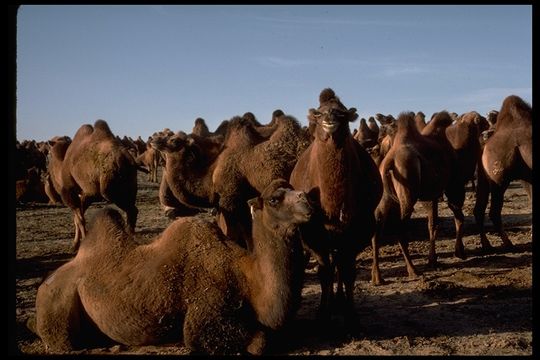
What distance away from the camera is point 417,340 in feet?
17.1

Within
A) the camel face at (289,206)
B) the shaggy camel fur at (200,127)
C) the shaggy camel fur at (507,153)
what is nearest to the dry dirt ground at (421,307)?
the shaggy camel fur at (507,153)

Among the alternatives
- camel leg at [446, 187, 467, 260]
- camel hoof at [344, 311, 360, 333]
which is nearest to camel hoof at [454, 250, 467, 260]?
camel leg at [446, 187, 467, 260]

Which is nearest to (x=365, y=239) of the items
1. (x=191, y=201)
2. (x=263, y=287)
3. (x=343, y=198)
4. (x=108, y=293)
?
(x=343, y=198)

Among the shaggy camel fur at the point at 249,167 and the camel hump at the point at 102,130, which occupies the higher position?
the camel hump at the point at 102,130

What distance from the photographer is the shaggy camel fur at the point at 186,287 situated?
4652 millimetres

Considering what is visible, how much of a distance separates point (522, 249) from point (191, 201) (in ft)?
19.3

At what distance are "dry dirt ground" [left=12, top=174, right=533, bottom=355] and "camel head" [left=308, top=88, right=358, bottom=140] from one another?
→ 2028 mm

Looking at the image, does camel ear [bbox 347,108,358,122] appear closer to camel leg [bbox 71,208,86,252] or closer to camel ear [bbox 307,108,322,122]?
camel ear [bbox 307,108,322,122]

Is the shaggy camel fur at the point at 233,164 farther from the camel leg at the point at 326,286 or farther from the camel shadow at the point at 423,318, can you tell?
the camel leg at the point at 326,286

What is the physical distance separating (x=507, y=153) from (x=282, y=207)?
5.65 metres

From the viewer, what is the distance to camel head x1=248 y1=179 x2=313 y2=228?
4512mm

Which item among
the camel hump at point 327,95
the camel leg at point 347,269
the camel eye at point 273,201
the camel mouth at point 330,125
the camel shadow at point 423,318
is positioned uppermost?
the camel hump at point 327,95

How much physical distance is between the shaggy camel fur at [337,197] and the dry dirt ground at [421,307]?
1.52ft

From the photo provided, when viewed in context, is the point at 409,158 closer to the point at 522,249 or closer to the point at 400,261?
the point at 400,261
